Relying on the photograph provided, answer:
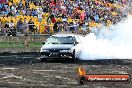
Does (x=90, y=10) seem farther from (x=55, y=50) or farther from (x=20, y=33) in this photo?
(x=55, y=50)

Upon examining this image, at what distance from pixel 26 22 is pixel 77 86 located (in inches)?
884

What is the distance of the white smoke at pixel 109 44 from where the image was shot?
28.9m

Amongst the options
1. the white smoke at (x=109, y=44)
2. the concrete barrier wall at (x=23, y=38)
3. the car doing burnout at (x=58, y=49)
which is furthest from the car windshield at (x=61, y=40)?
the concrete barrier wall at (x=23, y=38)

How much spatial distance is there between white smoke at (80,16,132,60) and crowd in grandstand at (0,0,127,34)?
3971 millimetres

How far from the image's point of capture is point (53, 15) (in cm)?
3906

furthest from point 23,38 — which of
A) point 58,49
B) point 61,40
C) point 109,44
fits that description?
point 58,49

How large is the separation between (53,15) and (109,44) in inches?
305

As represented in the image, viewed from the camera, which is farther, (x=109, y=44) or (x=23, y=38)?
(x=23, y=38)

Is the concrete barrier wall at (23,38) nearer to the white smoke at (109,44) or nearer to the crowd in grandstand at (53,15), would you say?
the crowd in grandstand at (53,15)

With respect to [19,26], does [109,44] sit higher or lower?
lower

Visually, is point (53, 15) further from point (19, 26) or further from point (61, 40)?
point (61, 40)

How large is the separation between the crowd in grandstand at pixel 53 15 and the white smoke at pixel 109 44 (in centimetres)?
397

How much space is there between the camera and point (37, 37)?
35.2 meters

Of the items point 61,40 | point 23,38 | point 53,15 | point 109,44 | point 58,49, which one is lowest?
point 109,44
